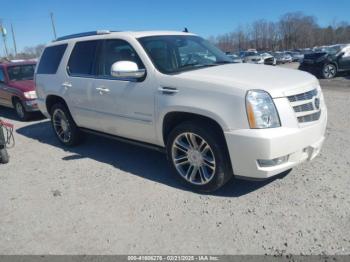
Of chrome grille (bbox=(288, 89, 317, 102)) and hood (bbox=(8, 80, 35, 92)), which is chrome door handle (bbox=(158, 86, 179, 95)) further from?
hood (bbox=(8, 80, 35, 92))

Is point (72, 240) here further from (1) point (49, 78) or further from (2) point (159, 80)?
(1) point (49, 78)

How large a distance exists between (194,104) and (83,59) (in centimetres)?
251

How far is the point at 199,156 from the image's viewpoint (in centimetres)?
400

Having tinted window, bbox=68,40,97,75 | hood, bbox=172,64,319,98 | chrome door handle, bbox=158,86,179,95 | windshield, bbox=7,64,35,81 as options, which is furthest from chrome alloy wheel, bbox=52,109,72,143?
windshield, bbox=7,64,35,81

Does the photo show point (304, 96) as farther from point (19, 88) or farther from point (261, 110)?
point (19, 88)

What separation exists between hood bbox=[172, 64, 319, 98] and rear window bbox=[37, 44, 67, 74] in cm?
295


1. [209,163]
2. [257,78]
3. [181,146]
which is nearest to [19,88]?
[181,146]

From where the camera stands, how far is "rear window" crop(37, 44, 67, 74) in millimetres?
6031

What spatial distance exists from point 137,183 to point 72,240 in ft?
4.43

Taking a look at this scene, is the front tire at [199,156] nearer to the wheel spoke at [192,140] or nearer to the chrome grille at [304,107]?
the wheel spoke at [192,140]

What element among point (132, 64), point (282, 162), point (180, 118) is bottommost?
point (282, 162)

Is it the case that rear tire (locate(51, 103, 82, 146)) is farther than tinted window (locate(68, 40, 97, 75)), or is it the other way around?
rear tire (locate(51, 103, 82, 146))

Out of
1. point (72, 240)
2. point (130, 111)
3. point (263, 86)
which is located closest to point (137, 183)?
point (130, 111)

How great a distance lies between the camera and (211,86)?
3645 mm
